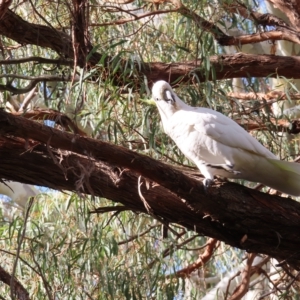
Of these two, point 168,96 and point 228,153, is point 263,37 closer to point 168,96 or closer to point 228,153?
point 168,96

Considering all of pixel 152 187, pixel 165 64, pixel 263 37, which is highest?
pixel 263 37

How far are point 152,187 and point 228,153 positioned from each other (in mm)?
446

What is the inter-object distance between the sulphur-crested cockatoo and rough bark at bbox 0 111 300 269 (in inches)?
6.7

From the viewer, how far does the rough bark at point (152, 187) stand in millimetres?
2035

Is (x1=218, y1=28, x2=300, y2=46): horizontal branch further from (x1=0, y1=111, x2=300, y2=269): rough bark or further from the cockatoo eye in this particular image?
(x1=0, y1=111, x2=300, y2=269): rough bark

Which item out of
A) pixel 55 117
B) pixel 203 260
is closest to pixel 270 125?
pixel 203 260

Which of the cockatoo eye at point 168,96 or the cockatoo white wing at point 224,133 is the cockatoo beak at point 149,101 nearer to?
the cockatoo eye at point 168,96

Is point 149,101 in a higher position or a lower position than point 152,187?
higher

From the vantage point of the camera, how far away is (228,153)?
8.47 feet

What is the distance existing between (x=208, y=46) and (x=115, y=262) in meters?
1.22

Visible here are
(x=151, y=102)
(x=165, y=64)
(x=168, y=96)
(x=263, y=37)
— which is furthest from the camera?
(x=263, y=37)

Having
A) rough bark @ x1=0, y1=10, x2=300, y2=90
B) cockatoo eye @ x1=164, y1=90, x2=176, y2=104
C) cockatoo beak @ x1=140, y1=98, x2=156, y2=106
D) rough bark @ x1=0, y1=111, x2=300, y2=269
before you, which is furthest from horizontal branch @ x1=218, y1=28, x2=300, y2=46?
rough bark @ x1=0, y1=111, x2=300, y2=269

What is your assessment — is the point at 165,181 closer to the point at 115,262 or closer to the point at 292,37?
the point at 115,262

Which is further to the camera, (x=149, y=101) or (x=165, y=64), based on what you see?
(x=165, y=64)
